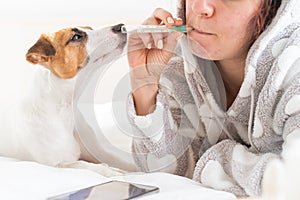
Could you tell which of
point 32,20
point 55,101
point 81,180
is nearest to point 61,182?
point 81,180

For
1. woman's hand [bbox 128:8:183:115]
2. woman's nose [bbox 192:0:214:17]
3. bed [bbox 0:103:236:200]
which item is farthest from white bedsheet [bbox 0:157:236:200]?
woman's nose [bbox 192:0:214:17]

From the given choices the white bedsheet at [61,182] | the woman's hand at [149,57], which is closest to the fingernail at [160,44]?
the woman's hand at [149,57]

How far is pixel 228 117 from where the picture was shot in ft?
3.14

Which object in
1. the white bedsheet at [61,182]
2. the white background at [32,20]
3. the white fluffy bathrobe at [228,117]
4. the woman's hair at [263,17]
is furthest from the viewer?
the white background at [32,20]

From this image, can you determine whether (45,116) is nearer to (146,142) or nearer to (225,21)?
(146,142)

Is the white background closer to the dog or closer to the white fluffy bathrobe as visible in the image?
the dog

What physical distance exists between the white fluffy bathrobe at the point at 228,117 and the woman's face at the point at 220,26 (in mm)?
42

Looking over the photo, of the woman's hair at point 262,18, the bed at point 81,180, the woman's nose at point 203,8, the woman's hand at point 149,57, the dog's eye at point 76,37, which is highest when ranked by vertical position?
the woman's nose at point 203,8

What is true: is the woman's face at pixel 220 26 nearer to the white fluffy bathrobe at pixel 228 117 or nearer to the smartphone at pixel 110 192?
the white fluffy bathrobe at pixel 228 117

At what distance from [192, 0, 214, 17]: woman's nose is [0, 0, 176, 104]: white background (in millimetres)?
411

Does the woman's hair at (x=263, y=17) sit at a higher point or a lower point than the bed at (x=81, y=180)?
higher

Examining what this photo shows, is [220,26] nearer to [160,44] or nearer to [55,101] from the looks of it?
[160,44]

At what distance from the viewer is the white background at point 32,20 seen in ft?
4.01

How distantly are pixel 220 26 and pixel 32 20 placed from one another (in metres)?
0.54
